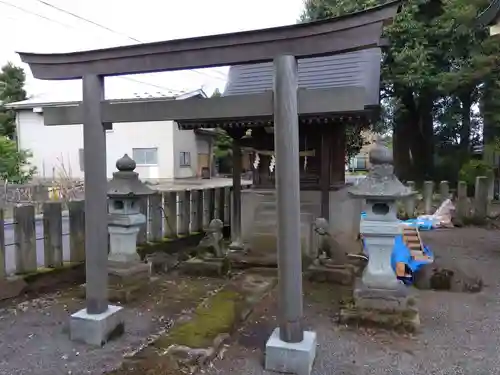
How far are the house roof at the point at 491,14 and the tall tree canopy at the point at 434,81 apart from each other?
279 cm

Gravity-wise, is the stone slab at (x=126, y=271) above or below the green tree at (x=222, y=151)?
below

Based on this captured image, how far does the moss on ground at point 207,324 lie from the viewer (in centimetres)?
400

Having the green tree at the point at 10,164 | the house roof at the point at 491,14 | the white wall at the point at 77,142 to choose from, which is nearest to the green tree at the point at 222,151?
the white wall at the point at 77,142

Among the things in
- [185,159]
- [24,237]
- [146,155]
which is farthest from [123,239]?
[185,159]

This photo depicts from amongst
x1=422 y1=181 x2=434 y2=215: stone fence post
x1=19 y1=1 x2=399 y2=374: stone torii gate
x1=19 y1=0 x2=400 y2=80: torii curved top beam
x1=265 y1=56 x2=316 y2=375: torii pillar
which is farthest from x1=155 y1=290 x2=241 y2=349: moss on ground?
x1=422 y1=181 x2=434 y2=215: stone fence post

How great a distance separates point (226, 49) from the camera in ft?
12.3

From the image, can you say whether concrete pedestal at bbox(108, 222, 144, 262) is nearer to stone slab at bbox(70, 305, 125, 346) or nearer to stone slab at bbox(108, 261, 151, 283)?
stone slab at bbox(108, 261, 151, 283)

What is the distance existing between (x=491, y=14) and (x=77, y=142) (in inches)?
747

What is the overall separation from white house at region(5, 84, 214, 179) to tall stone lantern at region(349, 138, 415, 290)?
15.9 m

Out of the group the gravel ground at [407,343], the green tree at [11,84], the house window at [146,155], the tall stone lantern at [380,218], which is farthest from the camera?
the green tree at [11,84]

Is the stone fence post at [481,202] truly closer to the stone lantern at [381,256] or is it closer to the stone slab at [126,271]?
the stone lantern at [381,256]

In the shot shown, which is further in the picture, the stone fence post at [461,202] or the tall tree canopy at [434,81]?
the tall tree canopy at [434,81]

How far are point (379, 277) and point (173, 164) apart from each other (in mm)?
16699

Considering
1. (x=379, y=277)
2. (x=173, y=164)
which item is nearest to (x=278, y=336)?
(x=379, y=277)
